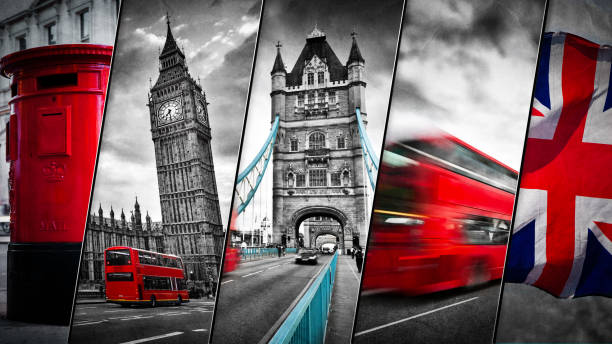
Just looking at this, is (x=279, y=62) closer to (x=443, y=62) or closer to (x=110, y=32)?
(x=443, y=62)

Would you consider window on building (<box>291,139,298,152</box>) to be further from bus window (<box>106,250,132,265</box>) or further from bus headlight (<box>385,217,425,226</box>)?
bus window (<box>106,250,132,265</box>)

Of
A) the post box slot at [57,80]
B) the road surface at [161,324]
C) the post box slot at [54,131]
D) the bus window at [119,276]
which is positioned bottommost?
the road surface at [161,324]

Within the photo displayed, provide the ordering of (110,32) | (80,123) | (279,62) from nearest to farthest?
(279,62) < (80,123) < (110,32)

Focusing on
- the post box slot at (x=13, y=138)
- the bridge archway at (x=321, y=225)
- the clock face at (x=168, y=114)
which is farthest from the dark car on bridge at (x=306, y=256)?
the post box slot at (x=13, y=138)

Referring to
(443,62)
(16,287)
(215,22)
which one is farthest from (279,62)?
(16,287)

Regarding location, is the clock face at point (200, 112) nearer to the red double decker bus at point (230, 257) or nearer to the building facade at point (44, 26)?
the red double decker bus at point (230, 257)

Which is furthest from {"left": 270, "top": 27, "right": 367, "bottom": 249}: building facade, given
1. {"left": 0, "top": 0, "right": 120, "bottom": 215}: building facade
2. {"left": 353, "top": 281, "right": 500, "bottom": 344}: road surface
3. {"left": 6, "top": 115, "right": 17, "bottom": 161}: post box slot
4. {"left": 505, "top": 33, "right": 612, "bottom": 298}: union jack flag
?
{"left": 0, "top": 0, "right": 120, "bottom": 215}: building facade

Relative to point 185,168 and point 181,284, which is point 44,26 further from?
point 181,284
